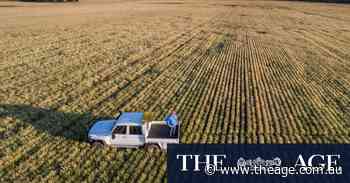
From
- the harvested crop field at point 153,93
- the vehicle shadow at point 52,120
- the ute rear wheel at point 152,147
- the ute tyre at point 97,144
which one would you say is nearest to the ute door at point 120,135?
the harvested crop field at point 153,93

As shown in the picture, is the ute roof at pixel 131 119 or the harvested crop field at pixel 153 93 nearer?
the harvested crop field at pixel 153 93

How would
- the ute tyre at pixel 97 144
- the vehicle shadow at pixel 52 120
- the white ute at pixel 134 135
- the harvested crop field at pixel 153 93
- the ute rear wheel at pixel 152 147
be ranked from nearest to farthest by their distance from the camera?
the harvested crop field at pixel 153 93 → the white ute at pixel 134 135 → the ute rear wheel at pixel 152 147 → the ute tyre at pixel 97 144 → the vehicle shadow at pixel 52 120

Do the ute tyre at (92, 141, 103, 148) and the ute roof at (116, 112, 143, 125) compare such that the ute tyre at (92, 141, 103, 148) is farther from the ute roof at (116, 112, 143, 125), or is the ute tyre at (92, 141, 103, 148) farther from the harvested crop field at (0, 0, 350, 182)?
the ute roof at (116, 112, 143, 125)

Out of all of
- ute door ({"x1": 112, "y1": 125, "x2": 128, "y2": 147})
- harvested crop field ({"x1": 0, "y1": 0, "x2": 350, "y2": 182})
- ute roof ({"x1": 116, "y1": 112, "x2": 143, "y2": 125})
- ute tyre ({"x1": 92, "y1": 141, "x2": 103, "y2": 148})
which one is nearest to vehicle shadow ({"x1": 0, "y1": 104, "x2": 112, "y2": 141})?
harvested crop field ({"x1": 0, "y1": 0, "x2": 350, "y2": 182})

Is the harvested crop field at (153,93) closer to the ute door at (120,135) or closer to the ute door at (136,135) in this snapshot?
the ute door at (120,135)

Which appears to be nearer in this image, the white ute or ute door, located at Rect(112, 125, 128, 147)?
the white ute

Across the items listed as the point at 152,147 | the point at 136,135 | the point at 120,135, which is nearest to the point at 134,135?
the point at 136,135

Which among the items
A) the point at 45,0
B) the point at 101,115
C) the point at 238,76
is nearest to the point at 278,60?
the point at 238,76
